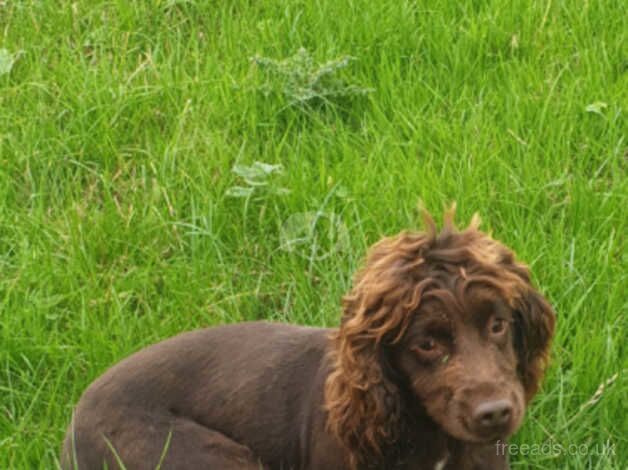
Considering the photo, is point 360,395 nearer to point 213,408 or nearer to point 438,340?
point 438,340

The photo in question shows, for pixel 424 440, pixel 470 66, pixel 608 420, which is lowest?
pixel 608 420

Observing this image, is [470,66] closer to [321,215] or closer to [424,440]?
[321,215]

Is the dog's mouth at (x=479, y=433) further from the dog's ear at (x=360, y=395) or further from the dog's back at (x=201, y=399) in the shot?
the dog's back at (x=201, y=399)

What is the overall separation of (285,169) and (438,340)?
2068 millimetres

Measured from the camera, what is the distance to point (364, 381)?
3.54m

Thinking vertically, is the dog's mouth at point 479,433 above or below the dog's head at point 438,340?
below

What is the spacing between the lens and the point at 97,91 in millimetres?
5699

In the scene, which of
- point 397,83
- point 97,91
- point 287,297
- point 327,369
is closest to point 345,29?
point 397,83

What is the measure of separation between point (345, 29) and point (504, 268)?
103 inches

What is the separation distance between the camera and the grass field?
4.51 meters

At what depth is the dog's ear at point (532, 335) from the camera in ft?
11.8

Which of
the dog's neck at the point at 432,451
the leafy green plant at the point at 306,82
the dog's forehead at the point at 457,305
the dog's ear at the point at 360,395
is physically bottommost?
the dog's neck at the point at 432,451

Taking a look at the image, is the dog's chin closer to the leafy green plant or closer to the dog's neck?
the dog's neck

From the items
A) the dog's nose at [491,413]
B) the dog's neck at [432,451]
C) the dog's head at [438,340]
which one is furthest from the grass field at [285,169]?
the dog's nose at [491,413]
